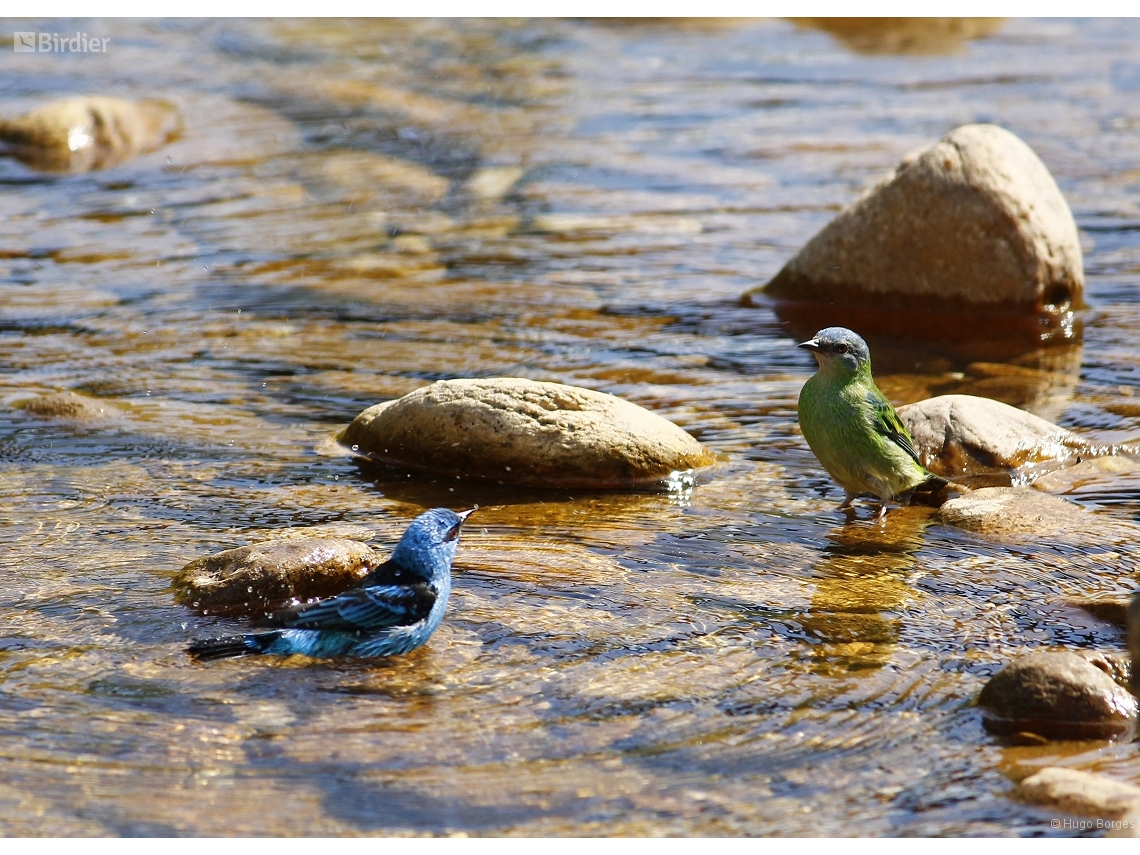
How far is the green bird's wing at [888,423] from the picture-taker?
6555 mm

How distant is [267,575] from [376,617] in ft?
2.27

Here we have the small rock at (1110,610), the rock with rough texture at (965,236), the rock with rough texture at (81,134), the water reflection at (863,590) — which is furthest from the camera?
the rock with rough texture at (81,134)

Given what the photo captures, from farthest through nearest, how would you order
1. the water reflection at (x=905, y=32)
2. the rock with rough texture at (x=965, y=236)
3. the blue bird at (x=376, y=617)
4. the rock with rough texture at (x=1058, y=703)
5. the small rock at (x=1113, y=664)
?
the water reflection at (x=905, y=32), the rock with rough texture at (x=965, y=236), the blue bird at (x=376, y=617), the small rock at (x=1113, y=664), the rock with rough texture at (x=1058, y=703)

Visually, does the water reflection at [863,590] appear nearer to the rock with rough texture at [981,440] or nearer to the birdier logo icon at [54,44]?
the rock with rough texture at [981,440]

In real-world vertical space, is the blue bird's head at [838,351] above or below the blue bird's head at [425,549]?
above

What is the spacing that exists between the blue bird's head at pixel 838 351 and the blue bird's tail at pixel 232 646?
302 cm

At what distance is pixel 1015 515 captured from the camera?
6297 millimetres

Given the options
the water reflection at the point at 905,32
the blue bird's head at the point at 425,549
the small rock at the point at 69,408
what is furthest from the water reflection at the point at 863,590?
the water reflection at the point at 905,32

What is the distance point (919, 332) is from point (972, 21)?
1212 cm

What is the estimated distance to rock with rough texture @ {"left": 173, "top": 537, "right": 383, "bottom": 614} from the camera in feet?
17.3

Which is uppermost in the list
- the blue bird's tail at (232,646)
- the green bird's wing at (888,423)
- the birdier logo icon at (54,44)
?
the birdier logo icon at (54,44)

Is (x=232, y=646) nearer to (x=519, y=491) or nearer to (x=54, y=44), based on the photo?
(x=519, y=491)

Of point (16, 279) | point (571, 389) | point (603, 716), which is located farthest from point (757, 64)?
point (603, 716)

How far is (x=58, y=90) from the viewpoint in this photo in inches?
658
